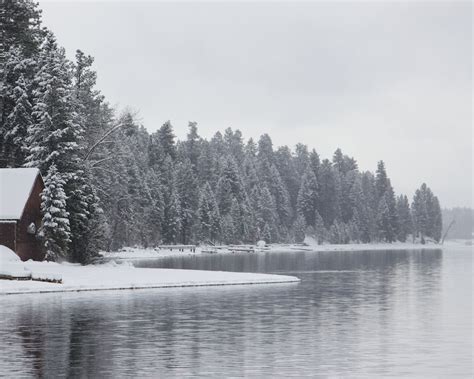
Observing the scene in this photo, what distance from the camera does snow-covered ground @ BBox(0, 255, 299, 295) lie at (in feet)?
137

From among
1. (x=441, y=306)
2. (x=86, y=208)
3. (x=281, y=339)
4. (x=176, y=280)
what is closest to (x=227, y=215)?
(x=86, y=208)

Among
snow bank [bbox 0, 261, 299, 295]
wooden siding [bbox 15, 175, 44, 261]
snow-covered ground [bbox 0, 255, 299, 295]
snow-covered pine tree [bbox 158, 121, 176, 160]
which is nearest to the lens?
snow bank [bbox 0, 261, 299, 295]

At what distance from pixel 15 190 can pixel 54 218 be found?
3.62m

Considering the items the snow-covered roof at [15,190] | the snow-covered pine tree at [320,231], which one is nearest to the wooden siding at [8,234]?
the snow-covered roof at [15,190]

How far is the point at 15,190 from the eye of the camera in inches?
2167

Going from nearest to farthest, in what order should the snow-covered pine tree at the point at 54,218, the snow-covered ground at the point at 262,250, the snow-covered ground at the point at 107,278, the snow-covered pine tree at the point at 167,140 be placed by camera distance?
the snow-covered ground at the point at 107,278
the snow-covered pine tree at the point at 54,218
the snow-covered ground at the point at 262,250
the snow-covered pine tree at the point at 167,140

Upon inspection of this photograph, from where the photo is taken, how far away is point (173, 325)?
26391mm

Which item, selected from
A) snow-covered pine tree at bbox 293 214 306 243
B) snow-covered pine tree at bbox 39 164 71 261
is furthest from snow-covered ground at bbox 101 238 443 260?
snow-covered pine tree at bbox 39 164 71 261

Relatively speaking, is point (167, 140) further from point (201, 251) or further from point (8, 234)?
point (8, 234)

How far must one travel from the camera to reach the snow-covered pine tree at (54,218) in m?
54.7

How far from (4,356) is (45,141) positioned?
41.1 meters

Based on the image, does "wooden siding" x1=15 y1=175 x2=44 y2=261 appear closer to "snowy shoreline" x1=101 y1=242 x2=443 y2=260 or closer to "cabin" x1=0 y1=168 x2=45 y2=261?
"cabin" x1=0 y1=168 x2=45 y2=261

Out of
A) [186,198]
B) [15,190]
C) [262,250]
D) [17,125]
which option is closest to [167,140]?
[186,198]

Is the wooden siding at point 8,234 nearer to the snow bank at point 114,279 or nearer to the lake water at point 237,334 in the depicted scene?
the snow bank at point 114,279
